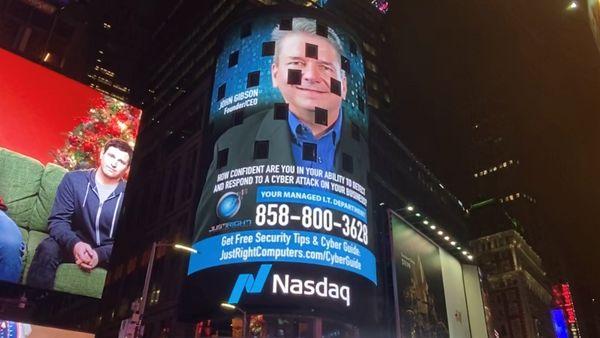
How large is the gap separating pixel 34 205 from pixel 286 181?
1297 centimetres

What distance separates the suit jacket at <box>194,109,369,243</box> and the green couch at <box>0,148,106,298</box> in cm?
714

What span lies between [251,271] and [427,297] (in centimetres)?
1974

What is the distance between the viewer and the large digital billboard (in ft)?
76.2

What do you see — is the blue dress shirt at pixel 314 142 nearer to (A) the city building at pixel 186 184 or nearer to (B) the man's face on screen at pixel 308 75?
(B) the man's face on screen at pixel 308 75

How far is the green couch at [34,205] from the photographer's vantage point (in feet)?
76.4

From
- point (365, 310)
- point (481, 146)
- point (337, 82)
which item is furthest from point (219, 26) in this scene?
point (481, 146)

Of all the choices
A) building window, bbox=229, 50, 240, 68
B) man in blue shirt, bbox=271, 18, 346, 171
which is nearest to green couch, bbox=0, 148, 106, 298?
man in blue shirt, bbox=271, 18, 346, 171

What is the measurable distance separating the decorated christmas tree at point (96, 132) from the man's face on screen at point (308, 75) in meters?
9.45

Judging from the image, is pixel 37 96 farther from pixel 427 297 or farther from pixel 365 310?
pixel 427 297

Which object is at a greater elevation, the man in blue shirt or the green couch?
the man in blue shirt

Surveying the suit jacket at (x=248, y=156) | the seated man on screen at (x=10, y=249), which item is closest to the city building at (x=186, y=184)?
the suit jacket at (x=248, y=156)

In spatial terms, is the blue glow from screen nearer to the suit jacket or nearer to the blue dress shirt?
the suit jacket

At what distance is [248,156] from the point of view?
99.1ft

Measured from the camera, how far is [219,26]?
6750 cm
